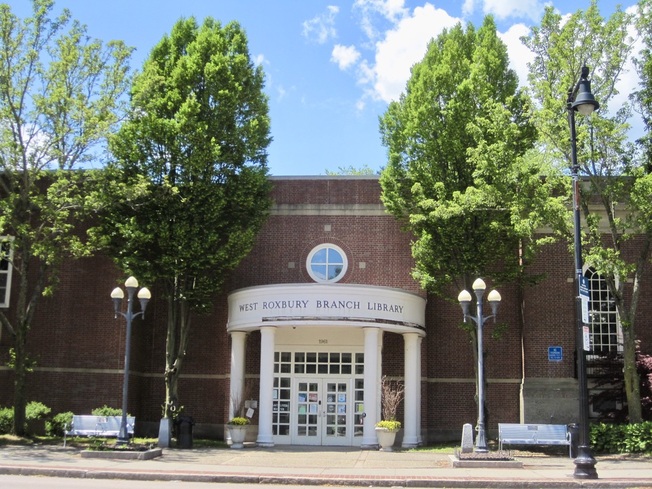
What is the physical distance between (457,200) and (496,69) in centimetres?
498

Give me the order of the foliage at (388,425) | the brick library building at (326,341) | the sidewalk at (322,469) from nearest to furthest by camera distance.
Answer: the sidewalk at (322,469)
the foliage at (388,425)
the brick library building at (326,341)

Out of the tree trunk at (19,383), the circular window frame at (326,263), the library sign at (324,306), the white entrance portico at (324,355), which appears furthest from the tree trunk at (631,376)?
the tree trunk at (19,383)

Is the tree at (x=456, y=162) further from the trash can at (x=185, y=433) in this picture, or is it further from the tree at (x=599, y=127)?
the trash can at (x=185, y=433)

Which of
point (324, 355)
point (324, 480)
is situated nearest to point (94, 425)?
point (324, 355)

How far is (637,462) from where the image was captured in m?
19.9

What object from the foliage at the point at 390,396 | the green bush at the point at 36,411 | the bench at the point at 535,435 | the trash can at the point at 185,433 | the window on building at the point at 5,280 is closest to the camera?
the bench at the point at 535,435

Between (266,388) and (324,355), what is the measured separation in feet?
9.38

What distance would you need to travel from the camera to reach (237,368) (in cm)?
2531

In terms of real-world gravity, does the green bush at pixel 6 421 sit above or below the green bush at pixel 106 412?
below

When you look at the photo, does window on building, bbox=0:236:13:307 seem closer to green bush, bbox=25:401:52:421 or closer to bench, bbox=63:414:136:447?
green bush, bbox=25:401:52:421

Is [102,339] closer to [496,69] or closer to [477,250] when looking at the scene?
[477,250]

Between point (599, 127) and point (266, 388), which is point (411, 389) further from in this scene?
point (599, 127)

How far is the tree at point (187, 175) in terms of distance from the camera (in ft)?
81.1

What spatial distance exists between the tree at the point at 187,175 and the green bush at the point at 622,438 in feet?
40.6
